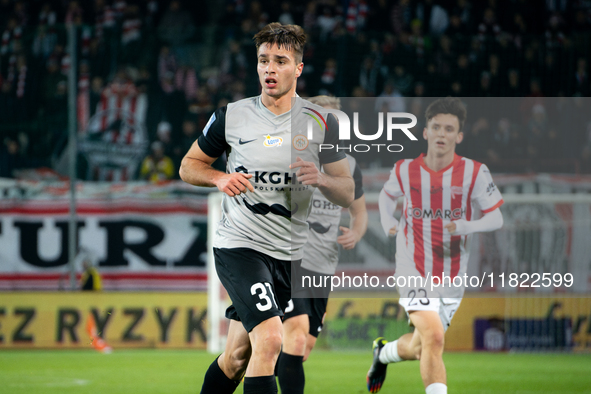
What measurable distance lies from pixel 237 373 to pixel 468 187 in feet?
6.93

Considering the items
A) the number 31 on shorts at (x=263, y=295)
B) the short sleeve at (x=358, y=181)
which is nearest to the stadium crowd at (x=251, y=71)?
the short sleeve at (x=358, y=181)

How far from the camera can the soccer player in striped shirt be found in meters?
5.20

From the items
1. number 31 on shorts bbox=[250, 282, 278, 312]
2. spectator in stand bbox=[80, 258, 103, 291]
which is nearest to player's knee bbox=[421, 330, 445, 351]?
number 31 on shorts bbox=[250, 282, 278, 312]

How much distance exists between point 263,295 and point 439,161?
1.99m

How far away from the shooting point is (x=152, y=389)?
705 cm

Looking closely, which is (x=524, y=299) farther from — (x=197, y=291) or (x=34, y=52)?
(x=34, y=52)

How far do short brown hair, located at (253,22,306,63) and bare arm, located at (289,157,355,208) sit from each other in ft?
2.02

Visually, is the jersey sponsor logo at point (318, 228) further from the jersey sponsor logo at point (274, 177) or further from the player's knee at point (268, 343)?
the player's knee at point (268, 343)

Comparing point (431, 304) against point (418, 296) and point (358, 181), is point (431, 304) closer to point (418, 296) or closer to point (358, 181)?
point (418, 296)

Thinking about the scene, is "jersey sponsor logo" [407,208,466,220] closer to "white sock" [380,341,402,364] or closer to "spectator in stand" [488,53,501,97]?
"white sock" [380,341,402,364]

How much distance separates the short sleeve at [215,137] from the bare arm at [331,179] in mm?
493

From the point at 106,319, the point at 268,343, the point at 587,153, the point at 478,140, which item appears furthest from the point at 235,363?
the point at 587,153

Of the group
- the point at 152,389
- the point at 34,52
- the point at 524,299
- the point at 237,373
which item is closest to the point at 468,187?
the point at 237,373

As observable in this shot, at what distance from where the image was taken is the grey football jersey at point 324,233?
567 centimetres
